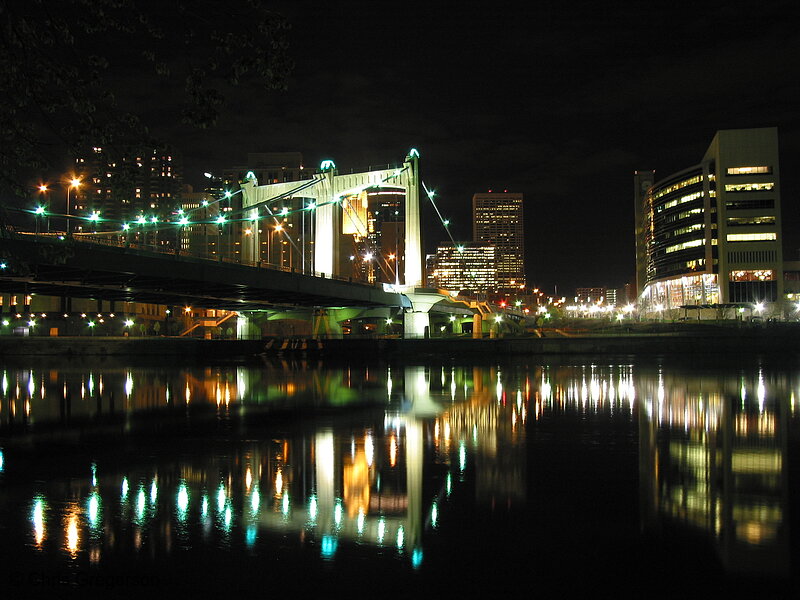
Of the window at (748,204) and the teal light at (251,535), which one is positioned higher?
the window at (748,204)

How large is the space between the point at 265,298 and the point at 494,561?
50.4 m

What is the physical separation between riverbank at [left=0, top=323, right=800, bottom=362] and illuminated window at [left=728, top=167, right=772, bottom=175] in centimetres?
7312

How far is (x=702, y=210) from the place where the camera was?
130250 millimetres

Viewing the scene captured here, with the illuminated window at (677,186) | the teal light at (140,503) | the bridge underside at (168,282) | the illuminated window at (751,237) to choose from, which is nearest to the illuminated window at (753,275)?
the illuminated window at (751,237)

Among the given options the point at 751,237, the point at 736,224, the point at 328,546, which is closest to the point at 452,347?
the point at 328,546

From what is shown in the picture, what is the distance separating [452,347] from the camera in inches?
2190

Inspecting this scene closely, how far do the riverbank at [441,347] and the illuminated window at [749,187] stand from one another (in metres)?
72.1

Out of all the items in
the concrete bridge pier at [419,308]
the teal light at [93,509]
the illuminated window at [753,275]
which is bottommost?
the teal light at [93,509]

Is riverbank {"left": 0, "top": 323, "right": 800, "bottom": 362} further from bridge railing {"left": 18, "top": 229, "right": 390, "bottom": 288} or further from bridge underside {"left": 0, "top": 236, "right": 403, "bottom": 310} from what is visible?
bridge railing {"left": 18, "top": 229, "right": 390, "bottom": 288}

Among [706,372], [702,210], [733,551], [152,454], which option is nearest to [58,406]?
[152,454]

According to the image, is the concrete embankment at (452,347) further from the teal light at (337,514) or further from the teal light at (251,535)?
the teal light at (251,535)

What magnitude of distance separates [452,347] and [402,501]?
4611 cm

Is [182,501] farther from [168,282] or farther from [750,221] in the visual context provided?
[750,221]

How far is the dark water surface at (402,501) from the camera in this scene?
6.85 metres
